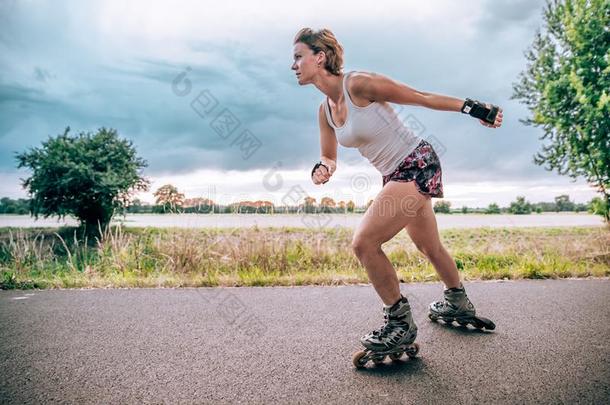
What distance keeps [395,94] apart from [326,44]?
0.62 meters

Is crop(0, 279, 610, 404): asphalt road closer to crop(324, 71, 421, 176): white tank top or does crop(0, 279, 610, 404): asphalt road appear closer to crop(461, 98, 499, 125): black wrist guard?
crop(324, 71, 421, 176): white tank top

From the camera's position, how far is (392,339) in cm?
270

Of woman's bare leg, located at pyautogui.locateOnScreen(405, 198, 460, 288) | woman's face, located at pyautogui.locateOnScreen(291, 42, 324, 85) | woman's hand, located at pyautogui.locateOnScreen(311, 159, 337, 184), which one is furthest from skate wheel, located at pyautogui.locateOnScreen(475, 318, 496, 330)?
woman's face, located at pyautogui.locateOnScreen(291, 42, 324, 85)

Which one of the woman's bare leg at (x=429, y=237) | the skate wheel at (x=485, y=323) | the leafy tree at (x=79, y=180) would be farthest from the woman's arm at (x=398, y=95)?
the leafy tree at (x=79, y=180)

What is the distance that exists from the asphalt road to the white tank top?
1.35 meters

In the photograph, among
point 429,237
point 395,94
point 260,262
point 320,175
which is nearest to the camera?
point 395,94

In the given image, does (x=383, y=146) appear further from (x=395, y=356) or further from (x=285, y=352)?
(x=285, y=352)

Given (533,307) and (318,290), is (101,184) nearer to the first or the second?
(318,290)

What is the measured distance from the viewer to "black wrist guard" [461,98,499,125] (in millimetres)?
2777

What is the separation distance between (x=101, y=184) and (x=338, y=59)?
56.7 ft

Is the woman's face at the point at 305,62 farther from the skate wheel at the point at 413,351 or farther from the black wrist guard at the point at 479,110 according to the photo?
the skate wheel at the point at 413,351

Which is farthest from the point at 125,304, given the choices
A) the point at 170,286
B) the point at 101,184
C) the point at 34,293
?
the point at 101,184

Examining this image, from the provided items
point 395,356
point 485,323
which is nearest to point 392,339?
point 395,356

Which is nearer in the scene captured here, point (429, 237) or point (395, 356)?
point (395, 356)
